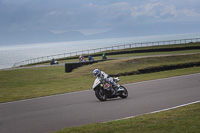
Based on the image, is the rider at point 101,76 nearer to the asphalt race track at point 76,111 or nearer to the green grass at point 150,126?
the asphalt race track at point 76,111

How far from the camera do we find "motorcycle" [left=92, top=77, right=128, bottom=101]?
1280cm

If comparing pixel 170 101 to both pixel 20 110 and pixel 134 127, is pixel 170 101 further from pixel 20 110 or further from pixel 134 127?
pixel 20 110

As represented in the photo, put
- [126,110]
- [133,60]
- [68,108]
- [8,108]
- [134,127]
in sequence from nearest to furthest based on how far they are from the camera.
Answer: [134,127] → [126,110] → [68,108] → [8,108] → [133,60]

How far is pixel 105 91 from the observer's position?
1321 cm

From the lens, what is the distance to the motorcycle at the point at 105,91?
42.0 feet

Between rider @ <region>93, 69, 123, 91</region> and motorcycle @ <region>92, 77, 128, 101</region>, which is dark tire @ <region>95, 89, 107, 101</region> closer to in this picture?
motorcycle @ <region>92, 77, 128, 101</region>

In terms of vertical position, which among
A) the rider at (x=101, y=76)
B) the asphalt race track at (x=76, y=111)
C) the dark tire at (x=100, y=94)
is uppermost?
the rider at (x=101, y=76)

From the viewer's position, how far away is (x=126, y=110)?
10.6 m

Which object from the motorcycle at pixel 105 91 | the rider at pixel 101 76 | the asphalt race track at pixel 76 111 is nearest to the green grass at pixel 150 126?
the asphalt race track at pixel 76 111

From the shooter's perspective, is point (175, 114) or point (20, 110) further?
point (20, 110)

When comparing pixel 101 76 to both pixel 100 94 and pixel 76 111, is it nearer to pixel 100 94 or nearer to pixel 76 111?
pixel 100 94

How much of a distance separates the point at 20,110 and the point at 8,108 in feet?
3.20

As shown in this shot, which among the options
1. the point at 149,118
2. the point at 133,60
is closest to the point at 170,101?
the point at 149,118

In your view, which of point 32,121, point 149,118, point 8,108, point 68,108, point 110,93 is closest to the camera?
point 149,118
